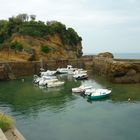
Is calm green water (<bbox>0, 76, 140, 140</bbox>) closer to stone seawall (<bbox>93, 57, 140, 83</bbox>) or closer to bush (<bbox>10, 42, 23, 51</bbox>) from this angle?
stone seawall (<bbox>93, 57, 140, 83</bbox>)

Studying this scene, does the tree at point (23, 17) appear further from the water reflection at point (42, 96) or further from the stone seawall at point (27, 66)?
the water reflection at point (42, 96)

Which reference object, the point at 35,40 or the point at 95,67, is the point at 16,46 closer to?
the point at 35,40

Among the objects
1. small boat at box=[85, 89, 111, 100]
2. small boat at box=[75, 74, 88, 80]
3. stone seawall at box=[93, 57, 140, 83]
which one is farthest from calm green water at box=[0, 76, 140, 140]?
small boat at box=[75, 74, 88, 80]

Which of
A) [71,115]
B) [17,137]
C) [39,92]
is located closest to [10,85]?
[39,92]

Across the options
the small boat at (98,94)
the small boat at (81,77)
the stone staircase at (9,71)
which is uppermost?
the stone staircase at (9,71)

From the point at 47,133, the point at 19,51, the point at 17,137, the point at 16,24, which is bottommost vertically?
the point at 47,133

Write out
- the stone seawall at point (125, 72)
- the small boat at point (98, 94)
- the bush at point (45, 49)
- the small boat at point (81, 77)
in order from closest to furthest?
the small boat at point (98, 94) < the stone seawall at point (125, 72) < the small boat at point (81, 77) < the bush at point (45, 49)

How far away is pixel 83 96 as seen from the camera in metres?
50.0

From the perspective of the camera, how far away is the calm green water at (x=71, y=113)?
29.2 meters

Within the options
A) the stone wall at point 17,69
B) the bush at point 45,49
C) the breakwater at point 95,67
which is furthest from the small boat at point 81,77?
the bush at point 45,49

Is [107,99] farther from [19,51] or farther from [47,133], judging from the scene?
[19,51]

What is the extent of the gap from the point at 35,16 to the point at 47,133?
287 ft

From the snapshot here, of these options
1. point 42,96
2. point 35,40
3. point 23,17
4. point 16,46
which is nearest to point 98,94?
point 42,96

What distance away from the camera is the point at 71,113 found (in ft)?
125
